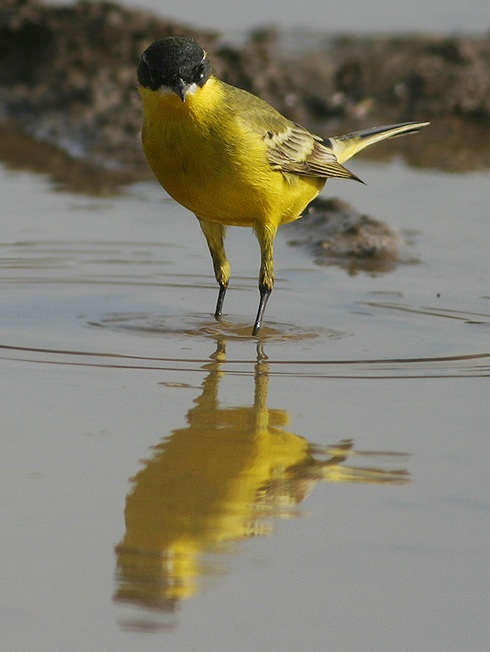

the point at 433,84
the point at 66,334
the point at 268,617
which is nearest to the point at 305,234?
the point at 66,334

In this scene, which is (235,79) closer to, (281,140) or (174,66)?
(281,140)

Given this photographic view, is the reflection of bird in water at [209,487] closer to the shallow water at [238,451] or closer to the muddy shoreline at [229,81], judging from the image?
the shallow water at [238,451]

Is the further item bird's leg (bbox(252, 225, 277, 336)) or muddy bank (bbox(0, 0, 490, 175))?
muddy bank (bbox(0, 0, 490, 175))

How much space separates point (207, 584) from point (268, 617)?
0.24 m

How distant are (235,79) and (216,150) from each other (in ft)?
20.8

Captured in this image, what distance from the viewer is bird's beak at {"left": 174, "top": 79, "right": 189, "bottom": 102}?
6527 mm

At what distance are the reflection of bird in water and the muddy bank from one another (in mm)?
7218

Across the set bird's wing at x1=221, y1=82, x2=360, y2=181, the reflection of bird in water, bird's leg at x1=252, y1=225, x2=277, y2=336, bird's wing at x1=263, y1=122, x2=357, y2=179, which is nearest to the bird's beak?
bird's wing at x1=221, y1=82, x2=360, y2=181

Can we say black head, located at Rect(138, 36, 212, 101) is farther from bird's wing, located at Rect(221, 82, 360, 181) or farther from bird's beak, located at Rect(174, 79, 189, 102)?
bird's wing, located at Rect(221, 82, 360, 181)

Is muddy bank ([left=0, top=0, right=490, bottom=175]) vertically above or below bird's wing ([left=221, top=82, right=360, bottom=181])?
above

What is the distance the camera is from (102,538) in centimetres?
401

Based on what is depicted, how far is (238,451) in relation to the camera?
4941mm

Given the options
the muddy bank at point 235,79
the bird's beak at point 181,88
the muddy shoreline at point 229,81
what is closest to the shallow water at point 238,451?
the bird's beak at point 181,88

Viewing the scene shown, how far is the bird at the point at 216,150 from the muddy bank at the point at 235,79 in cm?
477
